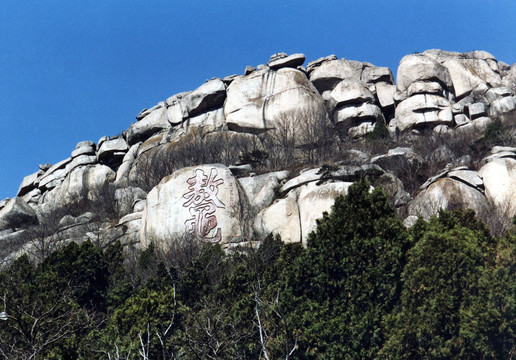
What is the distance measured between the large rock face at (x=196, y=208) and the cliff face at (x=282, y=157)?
0.16ft

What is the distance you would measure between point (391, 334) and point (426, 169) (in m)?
14.0

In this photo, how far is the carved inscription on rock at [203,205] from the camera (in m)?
21.5

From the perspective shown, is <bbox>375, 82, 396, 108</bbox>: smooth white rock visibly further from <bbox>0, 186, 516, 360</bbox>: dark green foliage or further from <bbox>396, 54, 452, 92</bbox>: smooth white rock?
<bbox>0, 186, 516, 360</bbox>: dark green foliage

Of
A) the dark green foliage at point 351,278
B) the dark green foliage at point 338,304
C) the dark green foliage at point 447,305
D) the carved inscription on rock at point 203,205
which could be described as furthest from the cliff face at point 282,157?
the dark green foliage at point 447,305

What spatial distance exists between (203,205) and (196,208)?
265 millimetres

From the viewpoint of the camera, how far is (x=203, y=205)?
22.1 metres

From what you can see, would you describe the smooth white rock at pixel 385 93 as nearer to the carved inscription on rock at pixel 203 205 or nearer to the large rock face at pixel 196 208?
A: the large rock face at pixel 196 208

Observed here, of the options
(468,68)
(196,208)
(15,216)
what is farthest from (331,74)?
(15,216)

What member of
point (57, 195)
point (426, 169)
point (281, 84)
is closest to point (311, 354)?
point (426, 169)

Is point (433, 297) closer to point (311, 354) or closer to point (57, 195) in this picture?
point (311, 354)

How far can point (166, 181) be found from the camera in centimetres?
2328

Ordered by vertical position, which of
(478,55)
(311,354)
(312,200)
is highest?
(478,55)

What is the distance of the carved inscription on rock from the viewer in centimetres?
2152

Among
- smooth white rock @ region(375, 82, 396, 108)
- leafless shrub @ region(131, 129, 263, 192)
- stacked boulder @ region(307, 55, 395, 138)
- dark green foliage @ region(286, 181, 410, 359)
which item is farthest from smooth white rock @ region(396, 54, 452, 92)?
dark green foliage @ region(286, 181, 410, 359)
